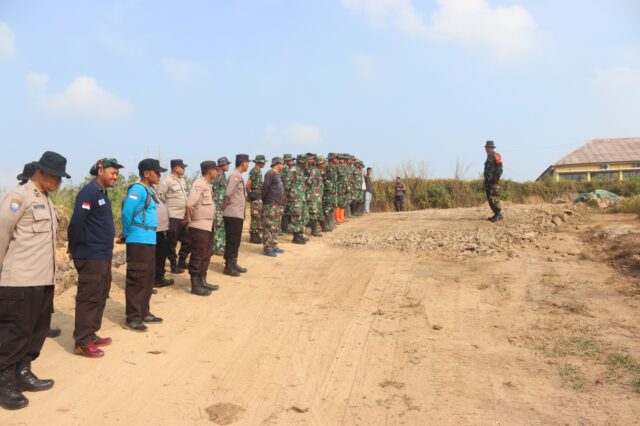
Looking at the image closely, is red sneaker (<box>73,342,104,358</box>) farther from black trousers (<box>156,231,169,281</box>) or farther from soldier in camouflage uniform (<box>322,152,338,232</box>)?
soldier in camouflage uniform (<box>322,152,338,232</box>)

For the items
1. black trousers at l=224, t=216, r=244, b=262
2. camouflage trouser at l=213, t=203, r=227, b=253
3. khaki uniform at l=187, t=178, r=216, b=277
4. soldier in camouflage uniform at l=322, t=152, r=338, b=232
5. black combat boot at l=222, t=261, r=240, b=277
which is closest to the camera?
khaki uniform at l=187, t=178, r=216, b=277

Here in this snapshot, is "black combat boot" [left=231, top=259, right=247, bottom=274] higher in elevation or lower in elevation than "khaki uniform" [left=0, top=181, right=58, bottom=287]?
lower

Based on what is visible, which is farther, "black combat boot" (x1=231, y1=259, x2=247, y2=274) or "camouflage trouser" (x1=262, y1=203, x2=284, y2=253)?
"camouflage trouser" (x1=262, y1=203, x2=284, y2=253)

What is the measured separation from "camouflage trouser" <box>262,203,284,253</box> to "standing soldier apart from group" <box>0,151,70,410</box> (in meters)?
5.44

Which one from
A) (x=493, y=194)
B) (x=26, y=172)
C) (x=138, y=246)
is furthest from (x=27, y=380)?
(x=493, y=194)

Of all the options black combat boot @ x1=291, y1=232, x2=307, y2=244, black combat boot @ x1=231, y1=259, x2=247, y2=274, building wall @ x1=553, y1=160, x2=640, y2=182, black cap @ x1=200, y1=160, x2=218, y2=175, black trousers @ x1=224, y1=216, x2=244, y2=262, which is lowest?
black combat boot @ x1=231, y1=259, x2=247, y2=274

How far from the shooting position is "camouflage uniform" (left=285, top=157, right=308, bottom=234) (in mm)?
11164

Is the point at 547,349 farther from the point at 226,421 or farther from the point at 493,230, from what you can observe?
the point at 493,230

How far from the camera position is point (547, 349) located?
5.38 m

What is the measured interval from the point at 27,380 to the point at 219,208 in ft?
19.3

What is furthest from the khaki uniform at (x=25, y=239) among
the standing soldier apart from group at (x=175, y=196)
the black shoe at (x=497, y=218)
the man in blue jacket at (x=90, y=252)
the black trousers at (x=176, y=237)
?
the black shoe at (x=497, y=218)

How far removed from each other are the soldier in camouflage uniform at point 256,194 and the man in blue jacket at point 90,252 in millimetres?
5127

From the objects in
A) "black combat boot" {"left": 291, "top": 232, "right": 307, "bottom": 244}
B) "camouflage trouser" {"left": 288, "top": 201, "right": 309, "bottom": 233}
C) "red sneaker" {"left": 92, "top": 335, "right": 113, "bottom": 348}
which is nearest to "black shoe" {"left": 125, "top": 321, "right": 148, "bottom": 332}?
"red sneaker" {"left": 92, "top": 335, "right": 113, "bottom": 348}

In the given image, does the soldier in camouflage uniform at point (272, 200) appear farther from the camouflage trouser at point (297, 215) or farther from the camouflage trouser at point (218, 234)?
the camouflage trouser at point (297, 215)
